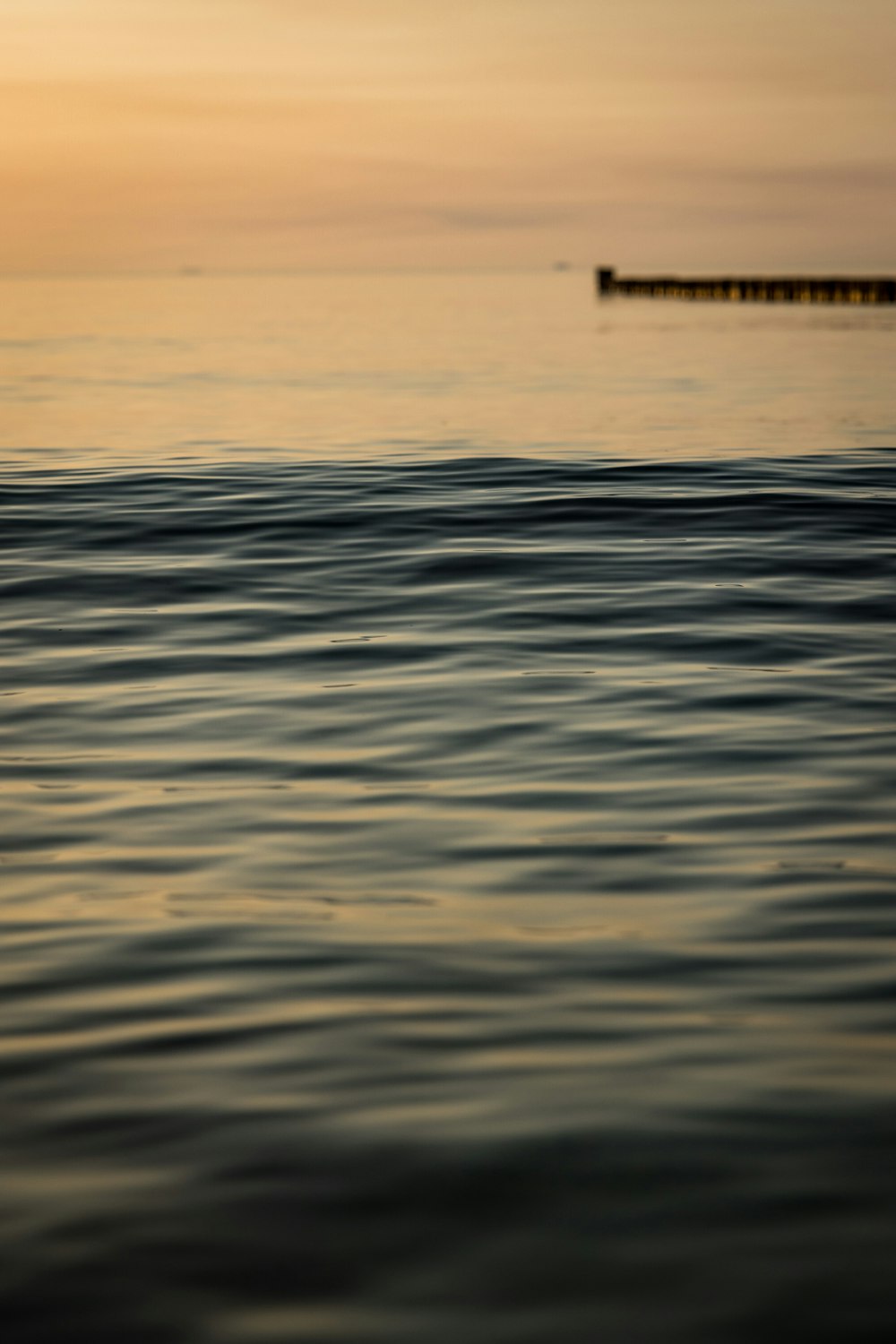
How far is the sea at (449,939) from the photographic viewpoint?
11.7 feet

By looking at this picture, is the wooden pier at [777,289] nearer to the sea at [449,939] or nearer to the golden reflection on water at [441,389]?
the golden reflection on water at [441,389]

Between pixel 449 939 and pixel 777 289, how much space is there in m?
99.4

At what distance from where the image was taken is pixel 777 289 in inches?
3927

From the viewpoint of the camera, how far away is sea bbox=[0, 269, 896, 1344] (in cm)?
356

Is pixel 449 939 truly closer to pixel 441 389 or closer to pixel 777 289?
pixel 441 389

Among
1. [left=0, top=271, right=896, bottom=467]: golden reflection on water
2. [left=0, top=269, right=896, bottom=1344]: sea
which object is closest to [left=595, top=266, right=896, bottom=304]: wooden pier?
[left=0, top=271, right=896, bottom=467]: golden reflection on water

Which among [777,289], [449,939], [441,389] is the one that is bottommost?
[449,939]

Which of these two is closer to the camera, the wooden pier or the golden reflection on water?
the golden reflection on water

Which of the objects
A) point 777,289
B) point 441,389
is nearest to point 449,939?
point 441,389

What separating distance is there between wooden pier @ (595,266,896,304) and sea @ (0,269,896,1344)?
253 feet

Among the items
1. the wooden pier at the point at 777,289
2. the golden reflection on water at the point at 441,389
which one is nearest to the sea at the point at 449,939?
the golden reflection on water at the point at 441,389

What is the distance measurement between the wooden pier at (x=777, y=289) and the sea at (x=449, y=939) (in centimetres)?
7699

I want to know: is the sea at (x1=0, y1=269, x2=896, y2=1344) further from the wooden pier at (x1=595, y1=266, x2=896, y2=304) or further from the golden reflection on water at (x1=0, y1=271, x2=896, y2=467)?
the wooden pier at (x1=595, y1=266, x2=896, y2=304)

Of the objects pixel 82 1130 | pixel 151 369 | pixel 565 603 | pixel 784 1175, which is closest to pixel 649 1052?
pixel 784 1175
